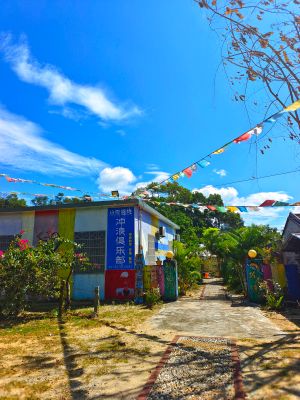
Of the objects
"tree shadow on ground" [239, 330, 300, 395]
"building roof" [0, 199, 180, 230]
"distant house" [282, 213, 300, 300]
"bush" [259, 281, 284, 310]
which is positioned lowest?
"tree shadow on ground" [239, 330, 300, 395]

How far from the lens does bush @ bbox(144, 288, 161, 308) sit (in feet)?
37.8

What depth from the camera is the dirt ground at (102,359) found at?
4117 millimetres

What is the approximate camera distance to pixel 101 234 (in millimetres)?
13453

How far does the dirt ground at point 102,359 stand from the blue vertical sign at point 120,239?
4379mm

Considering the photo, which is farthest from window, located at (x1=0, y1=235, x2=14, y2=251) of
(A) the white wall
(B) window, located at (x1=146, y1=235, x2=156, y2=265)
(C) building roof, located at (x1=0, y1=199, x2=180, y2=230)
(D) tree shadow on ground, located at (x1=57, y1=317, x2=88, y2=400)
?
(D) tree shadow on ground, located at (x1=57, y1=317, x2=88, y2=400)

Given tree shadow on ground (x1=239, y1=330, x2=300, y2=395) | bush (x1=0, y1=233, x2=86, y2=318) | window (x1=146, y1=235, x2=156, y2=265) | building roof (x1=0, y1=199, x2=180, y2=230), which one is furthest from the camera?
window (x1=146, y1=235, x2=156, y2=265)

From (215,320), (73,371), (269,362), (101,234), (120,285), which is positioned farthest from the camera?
(101,234)

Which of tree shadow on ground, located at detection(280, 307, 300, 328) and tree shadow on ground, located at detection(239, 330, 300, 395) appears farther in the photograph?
tree shadow on ground, located at detection(280, 307, 300, 328)

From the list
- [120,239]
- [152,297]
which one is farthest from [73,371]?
[120,239]

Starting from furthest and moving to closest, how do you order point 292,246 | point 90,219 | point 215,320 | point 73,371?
1. point 90,219
2. point 292,246
3. point 215,320
4. point 73,371

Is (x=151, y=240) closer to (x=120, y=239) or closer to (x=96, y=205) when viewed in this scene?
(x=120, y=239)

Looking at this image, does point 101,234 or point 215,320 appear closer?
point 215,320

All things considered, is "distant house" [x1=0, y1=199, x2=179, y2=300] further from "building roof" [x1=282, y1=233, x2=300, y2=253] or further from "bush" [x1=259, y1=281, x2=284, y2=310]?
Result: "building roof" [x1=282, y1=233, x2=300, y2=253]

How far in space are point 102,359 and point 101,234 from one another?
8281 millimetres
